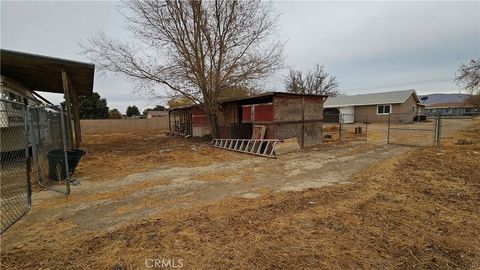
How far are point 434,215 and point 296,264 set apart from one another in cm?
274

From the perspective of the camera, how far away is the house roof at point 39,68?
→ 785cm

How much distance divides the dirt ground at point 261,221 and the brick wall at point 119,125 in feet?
83.7

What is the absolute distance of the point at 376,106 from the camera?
30.6 metres

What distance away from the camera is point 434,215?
3.77 metres

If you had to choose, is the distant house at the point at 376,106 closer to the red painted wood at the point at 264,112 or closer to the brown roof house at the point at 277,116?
the brown roof house at the point at 277,116

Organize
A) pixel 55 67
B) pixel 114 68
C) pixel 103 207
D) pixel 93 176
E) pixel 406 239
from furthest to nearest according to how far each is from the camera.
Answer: pixel 114 68 → pixel 55 67 → pixel 93 176 → pixel 103 207 → pixel 406 239

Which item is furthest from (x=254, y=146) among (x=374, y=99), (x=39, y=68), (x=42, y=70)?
(x=374, y=99)

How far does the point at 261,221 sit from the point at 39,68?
11.0 meters

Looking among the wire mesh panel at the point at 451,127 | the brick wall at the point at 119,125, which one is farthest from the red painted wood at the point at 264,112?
the brick wall at the point at 119,125

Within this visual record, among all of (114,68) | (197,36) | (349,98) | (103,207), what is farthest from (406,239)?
(349,98)

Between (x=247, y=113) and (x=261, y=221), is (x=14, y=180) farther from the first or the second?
(x=247, y=113)

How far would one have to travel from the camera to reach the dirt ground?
2.77 m

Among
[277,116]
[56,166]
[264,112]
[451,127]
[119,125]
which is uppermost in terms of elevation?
[264,112]

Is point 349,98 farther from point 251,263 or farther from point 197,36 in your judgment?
point 251,263
